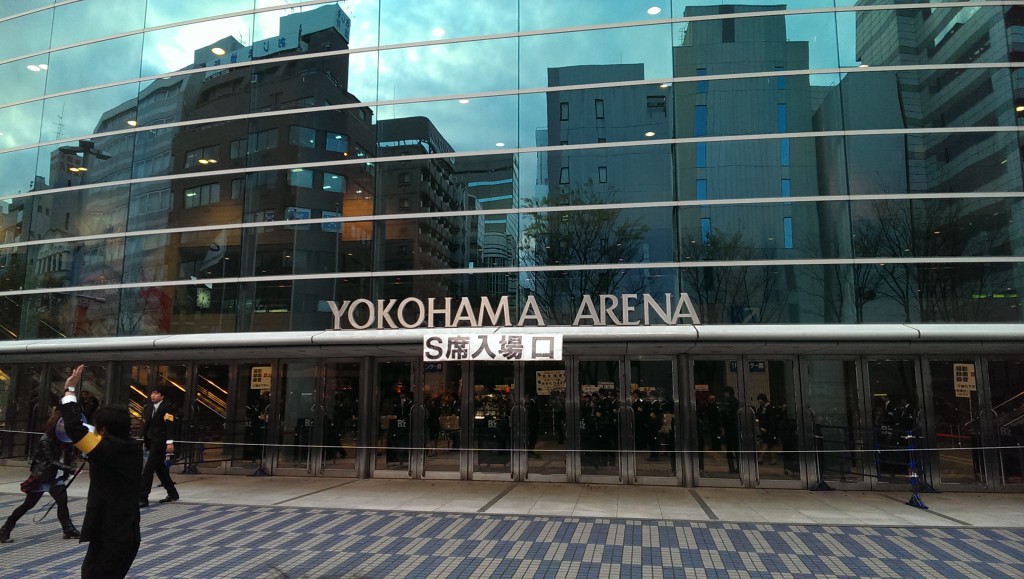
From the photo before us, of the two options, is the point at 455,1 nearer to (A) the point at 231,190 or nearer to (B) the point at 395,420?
(A) the point at 231,190

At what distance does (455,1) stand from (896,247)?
37.4 feet

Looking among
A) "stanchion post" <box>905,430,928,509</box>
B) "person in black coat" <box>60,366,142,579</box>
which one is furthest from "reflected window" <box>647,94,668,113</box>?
"person in black coat" <box>60,366,142,579</box>

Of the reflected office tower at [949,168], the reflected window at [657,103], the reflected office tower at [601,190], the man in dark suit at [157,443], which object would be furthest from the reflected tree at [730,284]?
the man in dark suit at [157,443]

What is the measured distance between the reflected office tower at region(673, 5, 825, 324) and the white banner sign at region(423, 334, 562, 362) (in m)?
3.56

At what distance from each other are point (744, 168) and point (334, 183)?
9395 mm

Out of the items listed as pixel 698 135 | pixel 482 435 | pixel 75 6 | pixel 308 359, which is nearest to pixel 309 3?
pixel 75 6

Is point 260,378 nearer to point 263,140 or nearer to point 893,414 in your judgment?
point 263,140

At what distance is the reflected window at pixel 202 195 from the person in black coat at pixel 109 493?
11426 mm

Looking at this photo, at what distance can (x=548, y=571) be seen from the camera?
7152mm

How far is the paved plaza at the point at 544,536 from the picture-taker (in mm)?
7281

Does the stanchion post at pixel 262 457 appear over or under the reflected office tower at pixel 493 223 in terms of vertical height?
under

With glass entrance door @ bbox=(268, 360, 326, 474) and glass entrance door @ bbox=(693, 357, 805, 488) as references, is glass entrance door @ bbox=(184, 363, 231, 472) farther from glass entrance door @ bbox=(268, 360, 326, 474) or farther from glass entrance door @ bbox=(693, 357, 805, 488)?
glass entrance door @ bbox=(693, 357, 805, 488)

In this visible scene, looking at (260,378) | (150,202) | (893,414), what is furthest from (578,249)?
(150,202)

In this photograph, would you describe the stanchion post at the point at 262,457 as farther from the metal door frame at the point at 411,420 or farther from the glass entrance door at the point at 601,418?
the glass entrance door at the point at 601,418
